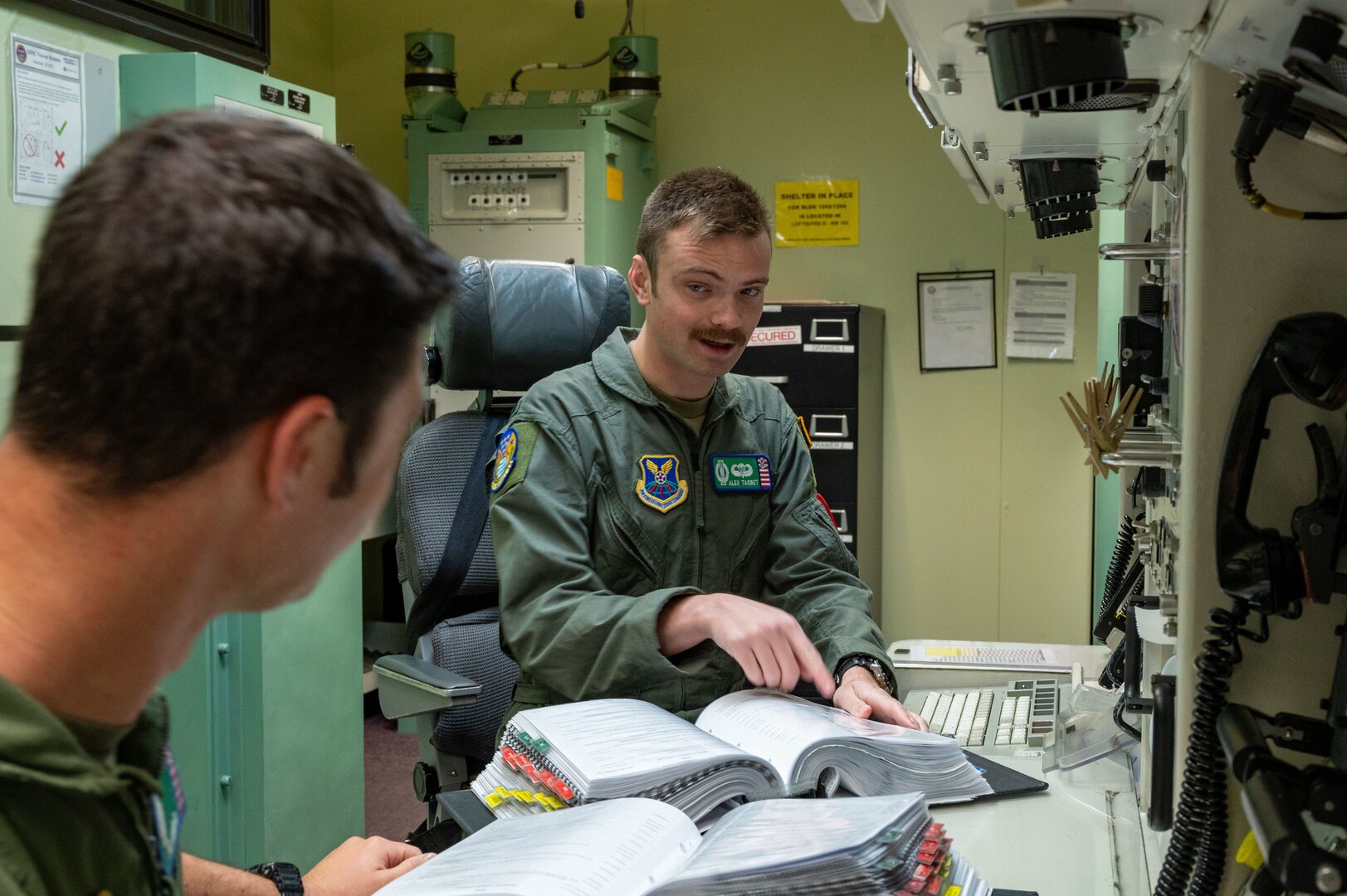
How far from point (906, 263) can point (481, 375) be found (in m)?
2.13

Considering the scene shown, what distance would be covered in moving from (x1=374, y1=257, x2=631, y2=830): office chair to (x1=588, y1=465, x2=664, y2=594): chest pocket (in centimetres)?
31

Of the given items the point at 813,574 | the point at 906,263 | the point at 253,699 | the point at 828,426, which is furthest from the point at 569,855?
the point at 906,263

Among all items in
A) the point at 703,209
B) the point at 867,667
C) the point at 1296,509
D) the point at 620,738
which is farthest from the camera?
the point at 703,209

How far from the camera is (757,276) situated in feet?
5.44

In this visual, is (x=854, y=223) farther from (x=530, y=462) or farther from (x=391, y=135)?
(x=530, y=462)

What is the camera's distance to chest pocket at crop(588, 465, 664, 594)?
1623 mm

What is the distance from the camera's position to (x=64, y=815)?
0.57m

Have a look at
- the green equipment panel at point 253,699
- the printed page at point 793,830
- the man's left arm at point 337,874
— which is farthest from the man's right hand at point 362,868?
the green equipment panel at point 253,699

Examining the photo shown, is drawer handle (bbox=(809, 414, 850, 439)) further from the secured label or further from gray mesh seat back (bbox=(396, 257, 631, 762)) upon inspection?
gray mesh seat back (bbox=(396, 257, 631, 762))

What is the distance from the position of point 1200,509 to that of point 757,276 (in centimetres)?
86

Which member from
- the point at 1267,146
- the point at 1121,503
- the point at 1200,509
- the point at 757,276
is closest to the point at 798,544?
the point at 757,276

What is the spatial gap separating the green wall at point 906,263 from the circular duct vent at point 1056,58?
295cm

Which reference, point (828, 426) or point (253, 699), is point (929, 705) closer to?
point (253, 699)

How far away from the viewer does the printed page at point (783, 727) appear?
1.12m
